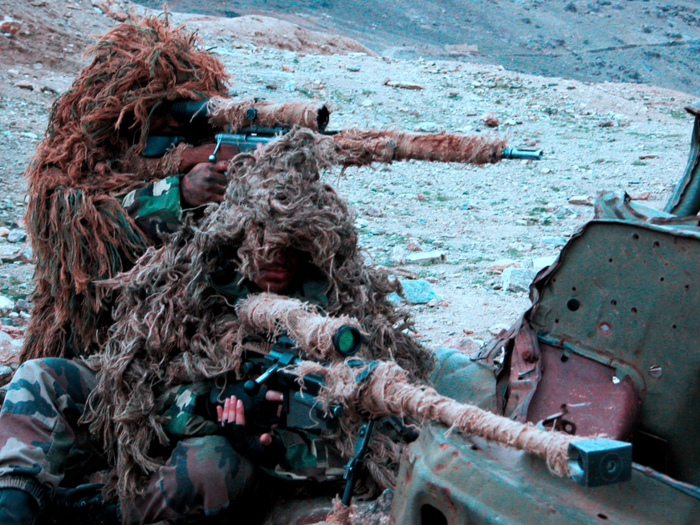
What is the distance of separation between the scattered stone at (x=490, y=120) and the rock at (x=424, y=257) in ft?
A: 15.3

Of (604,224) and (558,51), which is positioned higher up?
(558,51)

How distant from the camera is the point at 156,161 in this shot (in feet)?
10.2

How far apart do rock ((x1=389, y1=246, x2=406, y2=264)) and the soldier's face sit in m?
3.14

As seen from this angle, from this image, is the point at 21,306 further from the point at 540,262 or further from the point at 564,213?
the point at 564,213

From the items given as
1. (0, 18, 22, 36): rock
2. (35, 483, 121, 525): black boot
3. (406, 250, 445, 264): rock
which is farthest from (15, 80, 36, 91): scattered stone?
(35, 483, 121, 525): black boot

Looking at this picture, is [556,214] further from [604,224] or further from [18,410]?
[18,410]

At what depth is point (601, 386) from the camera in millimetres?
2127

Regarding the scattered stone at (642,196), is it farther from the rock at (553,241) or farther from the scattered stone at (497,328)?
the scattered stone at (497,328)

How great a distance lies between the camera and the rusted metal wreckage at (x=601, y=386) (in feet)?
4.94

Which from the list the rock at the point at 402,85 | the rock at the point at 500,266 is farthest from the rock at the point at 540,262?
the rock at the point at 402,85

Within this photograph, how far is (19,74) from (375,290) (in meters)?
9.17

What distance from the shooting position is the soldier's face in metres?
2.37

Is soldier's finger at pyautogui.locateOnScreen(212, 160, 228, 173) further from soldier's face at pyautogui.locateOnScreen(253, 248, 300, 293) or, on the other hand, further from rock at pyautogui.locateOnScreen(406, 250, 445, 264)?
rock at pyautogui.locateOnScreen(406, 250, 445, 264)

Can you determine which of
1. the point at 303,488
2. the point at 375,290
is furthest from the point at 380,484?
the point at 375,290
